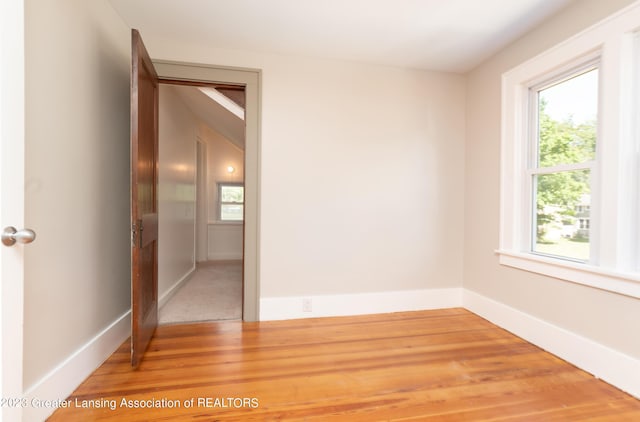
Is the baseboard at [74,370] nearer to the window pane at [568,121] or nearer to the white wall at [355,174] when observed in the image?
the white wall at [355,174]

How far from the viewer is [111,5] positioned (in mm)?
2236

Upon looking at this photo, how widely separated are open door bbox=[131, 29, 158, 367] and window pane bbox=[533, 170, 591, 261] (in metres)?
3.00

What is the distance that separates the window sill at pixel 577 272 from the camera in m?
1.86

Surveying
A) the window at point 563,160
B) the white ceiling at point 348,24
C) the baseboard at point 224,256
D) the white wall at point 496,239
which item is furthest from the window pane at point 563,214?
the baseboard at point 224,256

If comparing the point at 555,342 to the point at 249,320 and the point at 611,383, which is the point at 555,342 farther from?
the point at 249,320

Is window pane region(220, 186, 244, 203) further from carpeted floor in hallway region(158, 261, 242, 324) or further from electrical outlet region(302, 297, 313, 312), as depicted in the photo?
electrical outlet region(302, 297, 313, 312)

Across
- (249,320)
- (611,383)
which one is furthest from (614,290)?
(249,320)

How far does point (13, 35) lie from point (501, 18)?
9.26ft

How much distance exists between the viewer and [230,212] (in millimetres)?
6633

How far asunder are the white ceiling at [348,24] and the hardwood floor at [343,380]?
8.07 ft

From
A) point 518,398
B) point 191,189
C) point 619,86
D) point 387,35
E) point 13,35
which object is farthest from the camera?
point 191,189

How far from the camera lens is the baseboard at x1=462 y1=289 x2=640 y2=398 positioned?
1858mm

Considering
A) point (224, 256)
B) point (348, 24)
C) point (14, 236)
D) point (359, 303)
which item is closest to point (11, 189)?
point (14, 236)

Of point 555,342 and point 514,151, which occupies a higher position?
point 514,151
